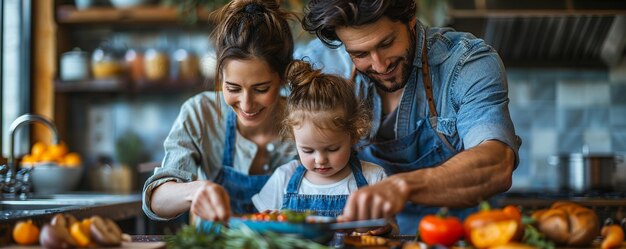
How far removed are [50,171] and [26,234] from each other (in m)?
2.37

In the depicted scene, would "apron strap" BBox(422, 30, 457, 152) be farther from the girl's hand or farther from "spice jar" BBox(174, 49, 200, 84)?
"spice jar" BBox(174, 49, 200, 84)

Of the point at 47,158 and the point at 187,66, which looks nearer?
the point at 47,158

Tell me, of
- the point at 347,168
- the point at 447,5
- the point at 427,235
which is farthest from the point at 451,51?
the point at 447,5

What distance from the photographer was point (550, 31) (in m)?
5.06

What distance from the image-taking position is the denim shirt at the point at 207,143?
8.83 feet

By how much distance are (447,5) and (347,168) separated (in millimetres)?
2284

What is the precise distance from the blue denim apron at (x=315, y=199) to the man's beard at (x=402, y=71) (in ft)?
1.04

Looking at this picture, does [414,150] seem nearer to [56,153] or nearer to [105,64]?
[56,153]

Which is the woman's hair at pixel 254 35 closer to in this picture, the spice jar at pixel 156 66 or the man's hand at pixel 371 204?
the man's hand at pixel 371 204

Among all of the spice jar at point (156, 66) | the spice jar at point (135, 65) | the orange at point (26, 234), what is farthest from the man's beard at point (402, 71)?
the spice jar at point (135, 65)

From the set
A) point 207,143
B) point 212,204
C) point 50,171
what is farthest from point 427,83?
point 50,171

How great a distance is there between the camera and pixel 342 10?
2.35 metres

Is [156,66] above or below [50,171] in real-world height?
above

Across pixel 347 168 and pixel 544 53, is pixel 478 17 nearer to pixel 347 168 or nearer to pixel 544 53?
pixel 544 53
